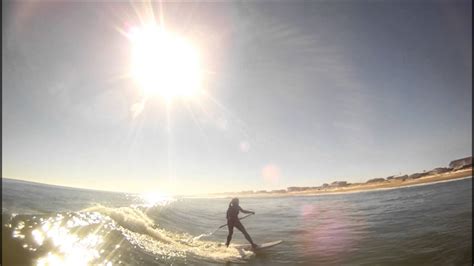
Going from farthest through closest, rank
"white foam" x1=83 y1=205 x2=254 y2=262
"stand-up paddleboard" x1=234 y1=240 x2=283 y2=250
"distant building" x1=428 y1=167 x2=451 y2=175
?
"distant building" x1=428 y1=167 x2=451 y2=175
"stand-up paddleboard" x1=234 y1=240 x2=283 y2=250
"white foam" x1=83 y1=205 x2=254 y2=262

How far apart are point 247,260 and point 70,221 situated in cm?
1036

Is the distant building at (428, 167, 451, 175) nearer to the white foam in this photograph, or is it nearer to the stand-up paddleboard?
the stand-up paddleboard

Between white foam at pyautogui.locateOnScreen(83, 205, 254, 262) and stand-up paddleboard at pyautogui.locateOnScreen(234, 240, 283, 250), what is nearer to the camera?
white foam at pyautogui.locateOnScreen(83, 205, 254, 262)

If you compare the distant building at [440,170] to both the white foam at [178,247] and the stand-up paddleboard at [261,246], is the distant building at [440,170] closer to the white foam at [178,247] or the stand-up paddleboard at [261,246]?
the stand-up paddleboard at [261,246]

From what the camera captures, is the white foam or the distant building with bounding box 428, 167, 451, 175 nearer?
the white foam


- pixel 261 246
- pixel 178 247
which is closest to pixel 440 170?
pixel 261 246

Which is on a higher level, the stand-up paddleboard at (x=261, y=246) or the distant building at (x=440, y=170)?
the distant building at (x=440, y=170)

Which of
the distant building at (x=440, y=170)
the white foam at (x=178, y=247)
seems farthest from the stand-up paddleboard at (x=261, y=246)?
the distant building at (x=440, y=170)

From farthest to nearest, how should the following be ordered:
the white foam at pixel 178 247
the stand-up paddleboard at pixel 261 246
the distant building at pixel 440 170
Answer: the distant building at pixel 440 170 < the stand-up paddleboard at pixel 261 246 < the white foam at pixel 178 247

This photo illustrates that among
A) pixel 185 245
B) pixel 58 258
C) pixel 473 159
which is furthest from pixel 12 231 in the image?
pixel 473 159

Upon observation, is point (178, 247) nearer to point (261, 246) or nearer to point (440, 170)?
point (261, 246)

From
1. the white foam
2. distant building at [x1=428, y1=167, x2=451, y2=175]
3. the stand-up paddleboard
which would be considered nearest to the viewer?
the white foam

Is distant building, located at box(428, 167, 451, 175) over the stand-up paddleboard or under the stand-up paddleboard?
over

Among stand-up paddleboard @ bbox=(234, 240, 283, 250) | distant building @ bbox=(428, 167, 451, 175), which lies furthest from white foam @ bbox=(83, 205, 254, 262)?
distant building @ bbox=(428, 167, 451, 175)
